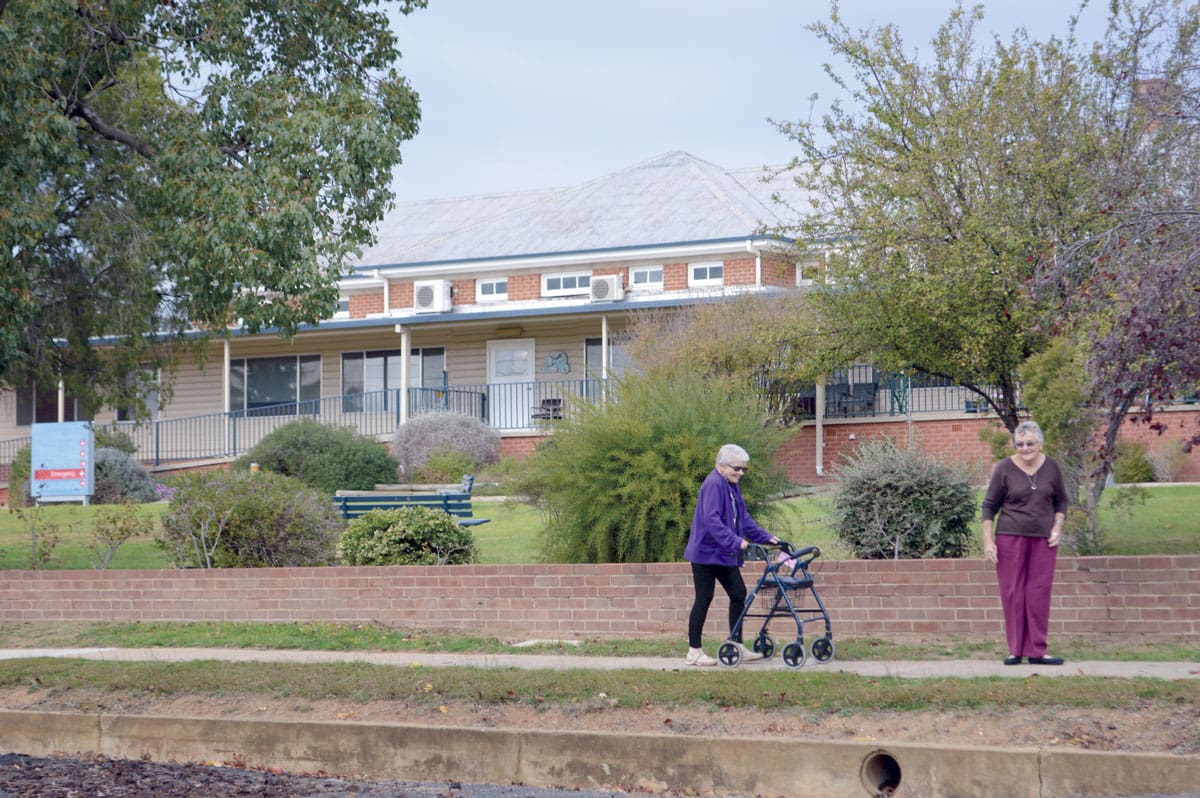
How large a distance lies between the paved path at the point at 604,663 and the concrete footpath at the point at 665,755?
29 mm

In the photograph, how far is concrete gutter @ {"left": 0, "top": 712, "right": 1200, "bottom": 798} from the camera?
6.54m

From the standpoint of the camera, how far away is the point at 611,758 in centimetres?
732

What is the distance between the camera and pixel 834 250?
15148 millimetres

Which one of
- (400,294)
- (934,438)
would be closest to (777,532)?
(934,438)

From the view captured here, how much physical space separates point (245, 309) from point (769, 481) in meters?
5.41

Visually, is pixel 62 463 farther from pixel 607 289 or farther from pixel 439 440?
pixel 607 289

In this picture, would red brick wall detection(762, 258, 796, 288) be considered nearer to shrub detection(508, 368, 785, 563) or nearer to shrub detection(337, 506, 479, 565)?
shrub detection(508, 368, 785, 563)

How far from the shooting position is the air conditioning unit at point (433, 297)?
28.6 metres

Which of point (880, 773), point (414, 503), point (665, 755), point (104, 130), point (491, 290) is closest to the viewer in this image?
point (880, 773)

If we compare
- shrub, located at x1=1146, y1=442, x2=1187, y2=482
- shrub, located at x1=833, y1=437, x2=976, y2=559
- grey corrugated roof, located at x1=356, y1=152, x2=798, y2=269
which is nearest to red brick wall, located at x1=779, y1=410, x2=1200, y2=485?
shrub, located at x1=1146, y1=442, x2=1187, y2=482

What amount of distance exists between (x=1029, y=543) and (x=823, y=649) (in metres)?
1.63

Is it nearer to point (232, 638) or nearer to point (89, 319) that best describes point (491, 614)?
point (232, 638)

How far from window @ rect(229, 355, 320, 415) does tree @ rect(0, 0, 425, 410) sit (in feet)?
53.0

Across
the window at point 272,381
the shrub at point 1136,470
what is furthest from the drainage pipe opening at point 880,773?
the window at point 272,381
